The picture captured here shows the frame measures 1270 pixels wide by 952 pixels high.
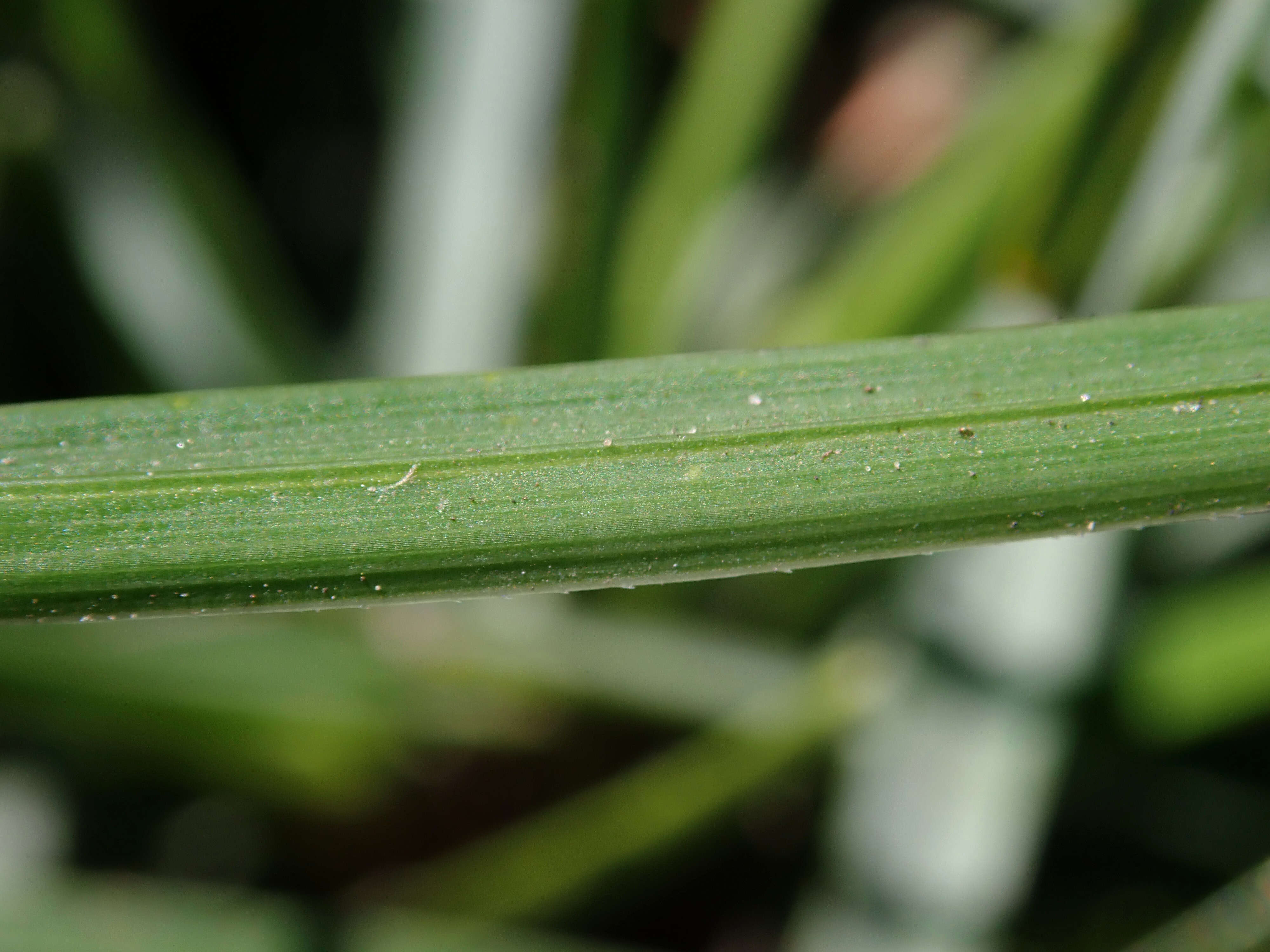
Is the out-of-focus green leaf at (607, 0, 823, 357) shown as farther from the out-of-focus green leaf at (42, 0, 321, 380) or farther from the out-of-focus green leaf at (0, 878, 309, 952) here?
the out-of-focus green leaf at (0, 878, 309, 952)

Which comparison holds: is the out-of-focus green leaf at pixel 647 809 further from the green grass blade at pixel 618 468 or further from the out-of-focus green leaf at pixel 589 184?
the green grass blade at pixel 618 468

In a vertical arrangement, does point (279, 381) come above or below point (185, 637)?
Answer: above

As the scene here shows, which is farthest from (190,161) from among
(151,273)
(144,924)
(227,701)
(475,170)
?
(144,924)

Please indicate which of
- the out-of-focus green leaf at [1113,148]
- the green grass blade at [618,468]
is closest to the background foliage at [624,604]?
the out-of-focus green leaf at [1113,148]

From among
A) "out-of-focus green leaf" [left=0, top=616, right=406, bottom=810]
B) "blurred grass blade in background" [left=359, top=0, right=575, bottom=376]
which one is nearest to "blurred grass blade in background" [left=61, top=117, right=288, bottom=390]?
"blurred grass blade in background" [left=359, top=0, right=575, bottom=376]

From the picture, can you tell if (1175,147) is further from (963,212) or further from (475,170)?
(475,170)

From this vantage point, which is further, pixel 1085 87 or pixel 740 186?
pixel 740 186

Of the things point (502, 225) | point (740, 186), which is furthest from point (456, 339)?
point (740, 186)

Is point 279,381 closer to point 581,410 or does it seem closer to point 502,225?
point 502,225
